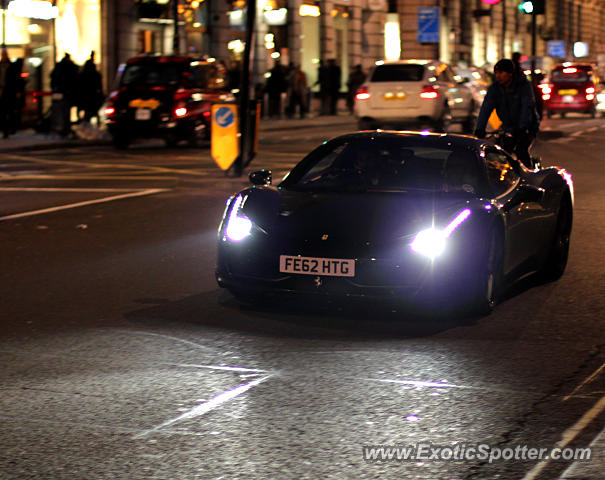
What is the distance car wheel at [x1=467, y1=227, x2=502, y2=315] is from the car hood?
10.5 inches

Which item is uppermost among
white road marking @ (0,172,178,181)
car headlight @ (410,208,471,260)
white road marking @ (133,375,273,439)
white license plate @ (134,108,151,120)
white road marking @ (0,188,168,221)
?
white license plate @ (134,108,151,120)

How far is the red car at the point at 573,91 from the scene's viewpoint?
45.8 m

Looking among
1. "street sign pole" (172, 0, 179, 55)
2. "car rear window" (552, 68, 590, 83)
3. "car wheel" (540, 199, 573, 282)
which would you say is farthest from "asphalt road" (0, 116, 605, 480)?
"car rear window" (552, 68, 590, 83)

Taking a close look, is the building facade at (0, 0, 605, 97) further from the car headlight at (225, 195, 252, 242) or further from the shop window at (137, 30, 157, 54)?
the car headlight at (225, 195, 252, 242)

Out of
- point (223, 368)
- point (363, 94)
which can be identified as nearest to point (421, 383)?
point (223, 368)

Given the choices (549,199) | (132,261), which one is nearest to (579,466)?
(549,199)

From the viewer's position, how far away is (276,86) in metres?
42.4

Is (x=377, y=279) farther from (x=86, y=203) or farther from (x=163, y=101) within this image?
(x=163, y=101)

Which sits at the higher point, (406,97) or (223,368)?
(406,97)

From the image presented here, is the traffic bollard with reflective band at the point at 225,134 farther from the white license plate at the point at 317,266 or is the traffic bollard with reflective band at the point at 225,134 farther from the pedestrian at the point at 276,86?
the pedestrian at the point at 276,86

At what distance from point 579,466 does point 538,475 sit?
206mm

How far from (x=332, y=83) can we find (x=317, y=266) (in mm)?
38455

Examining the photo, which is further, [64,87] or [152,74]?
[64,87]

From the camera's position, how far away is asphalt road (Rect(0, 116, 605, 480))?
5121 millimetres
